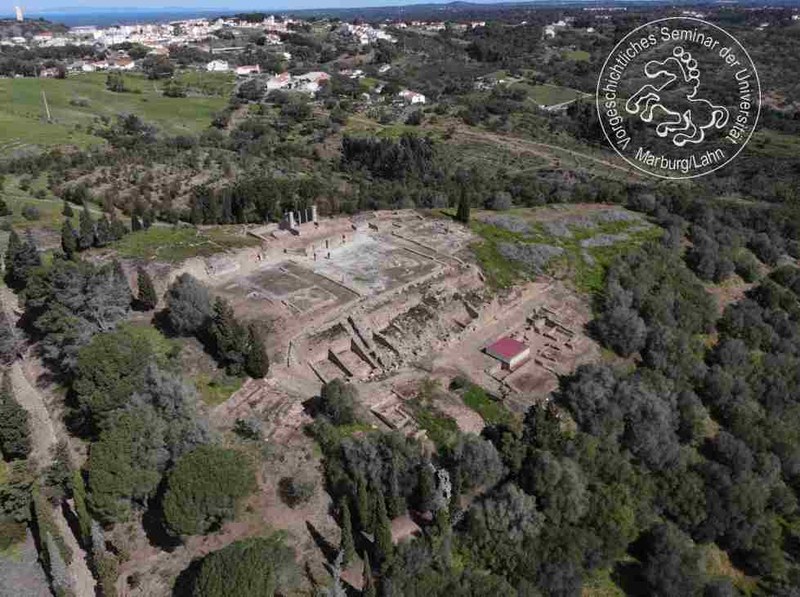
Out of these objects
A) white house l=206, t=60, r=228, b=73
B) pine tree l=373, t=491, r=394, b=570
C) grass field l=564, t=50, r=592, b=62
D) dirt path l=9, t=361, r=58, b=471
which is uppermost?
grass field l=564, t=50, r=592, b=62

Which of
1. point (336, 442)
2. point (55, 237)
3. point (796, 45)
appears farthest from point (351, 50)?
point (336, 442)

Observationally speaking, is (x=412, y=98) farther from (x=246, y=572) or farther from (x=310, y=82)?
(x=246, y=572)

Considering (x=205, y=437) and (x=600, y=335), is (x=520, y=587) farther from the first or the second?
(x=600, y=335)

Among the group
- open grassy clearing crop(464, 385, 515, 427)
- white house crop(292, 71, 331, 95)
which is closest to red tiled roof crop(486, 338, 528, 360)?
open grassy clearing crop(464, 385, 515, 427)

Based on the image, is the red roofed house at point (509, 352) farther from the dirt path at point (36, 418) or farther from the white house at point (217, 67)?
the white house at point (217, 67)

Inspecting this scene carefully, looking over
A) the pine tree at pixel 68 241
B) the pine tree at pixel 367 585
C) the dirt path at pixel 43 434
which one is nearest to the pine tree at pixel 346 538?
the pine tree at pixel 367 585

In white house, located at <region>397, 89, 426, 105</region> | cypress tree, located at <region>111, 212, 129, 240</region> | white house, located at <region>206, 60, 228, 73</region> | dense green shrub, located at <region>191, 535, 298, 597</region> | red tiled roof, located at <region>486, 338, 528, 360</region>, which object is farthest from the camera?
white house, located at <region>206, 60, 228, 73</region>

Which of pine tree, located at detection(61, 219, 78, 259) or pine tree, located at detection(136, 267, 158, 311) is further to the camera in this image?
pine tree, located at detection(61, 219, 78, 259)

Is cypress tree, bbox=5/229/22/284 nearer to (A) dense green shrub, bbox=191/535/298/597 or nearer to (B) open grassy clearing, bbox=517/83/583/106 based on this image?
(A) dense green shrub, bbox=191/535/298/597
